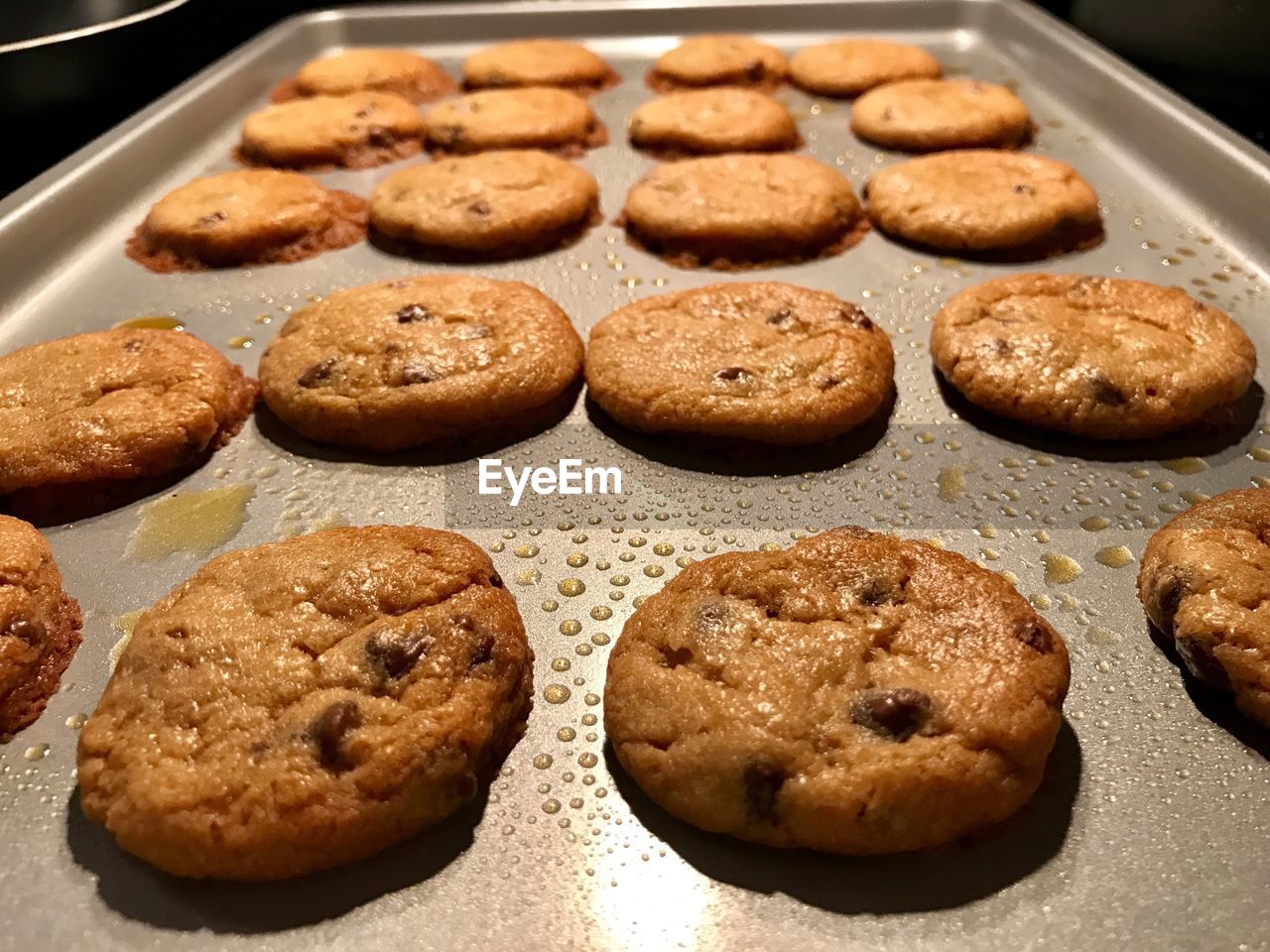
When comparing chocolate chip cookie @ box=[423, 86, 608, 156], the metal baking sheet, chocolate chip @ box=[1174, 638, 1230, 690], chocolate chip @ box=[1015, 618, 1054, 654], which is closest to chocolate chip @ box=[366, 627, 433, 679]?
the metal baking sheet

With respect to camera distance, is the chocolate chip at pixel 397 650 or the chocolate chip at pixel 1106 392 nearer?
the chocolate chip at pixel 397 650

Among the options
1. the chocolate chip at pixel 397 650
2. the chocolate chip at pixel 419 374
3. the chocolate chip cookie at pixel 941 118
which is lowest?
the chocolate chip at pixel 397 650

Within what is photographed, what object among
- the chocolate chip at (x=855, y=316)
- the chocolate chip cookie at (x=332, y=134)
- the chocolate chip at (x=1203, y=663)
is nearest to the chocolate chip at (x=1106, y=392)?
the chocolate chip at (x=855, y=316)

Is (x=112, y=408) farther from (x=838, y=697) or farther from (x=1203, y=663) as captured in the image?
(x=1203, y=663)

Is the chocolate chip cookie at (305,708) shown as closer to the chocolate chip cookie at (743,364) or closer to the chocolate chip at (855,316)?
the chocolate chip cookie at (743,364)

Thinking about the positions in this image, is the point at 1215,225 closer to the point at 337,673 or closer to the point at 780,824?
the point at 780,824

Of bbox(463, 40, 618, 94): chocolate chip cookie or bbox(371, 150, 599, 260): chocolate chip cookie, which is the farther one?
bbox(463, 40, 618, 94): chocolate chip cookie

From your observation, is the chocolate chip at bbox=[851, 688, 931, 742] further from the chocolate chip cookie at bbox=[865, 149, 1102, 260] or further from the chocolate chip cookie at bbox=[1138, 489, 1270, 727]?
the chocolate chip cookie at bbox=[865, 149, 1102, 260]
